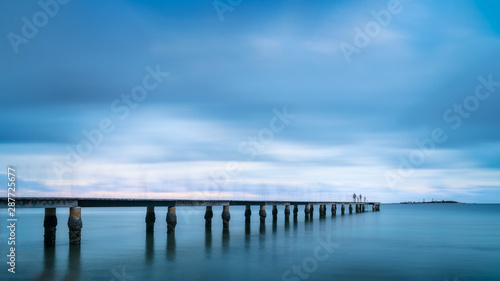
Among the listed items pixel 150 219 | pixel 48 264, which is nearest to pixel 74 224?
pixel 48 264

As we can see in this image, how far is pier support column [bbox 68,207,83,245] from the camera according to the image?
112 feet

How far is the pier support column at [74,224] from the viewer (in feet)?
112

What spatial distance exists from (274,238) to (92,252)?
1744 centimetres

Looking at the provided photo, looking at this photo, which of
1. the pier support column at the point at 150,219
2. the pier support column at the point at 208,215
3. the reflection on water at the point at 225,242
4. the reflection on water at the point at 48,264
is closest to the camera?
the reflection on water at the point at 48,264

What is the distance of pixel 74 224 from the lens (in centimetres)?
3481

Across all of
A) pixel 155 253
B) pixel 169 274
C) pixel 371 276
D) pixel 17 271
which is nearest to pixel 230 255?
pixel 155 253

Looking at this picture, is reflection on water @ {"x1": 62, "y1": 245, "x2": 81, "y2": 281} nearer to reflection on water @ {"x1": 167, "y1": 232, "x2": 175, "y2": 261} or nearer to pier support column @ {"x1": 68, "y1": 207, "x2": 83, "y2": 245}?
pier support column @ {"x1": 68, "y1": 207, "x2": 83, "y2": 245}

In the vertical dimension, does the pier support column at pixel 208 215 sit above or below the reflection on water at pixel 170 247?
above

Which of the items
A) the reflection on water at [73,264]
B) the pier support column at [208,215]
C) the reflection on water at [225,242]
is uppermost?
the pier support column at [208,215]

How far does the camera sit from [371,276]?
2520 cm

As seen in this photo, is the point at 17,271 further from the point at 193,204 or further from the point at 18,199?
the point at 193,204

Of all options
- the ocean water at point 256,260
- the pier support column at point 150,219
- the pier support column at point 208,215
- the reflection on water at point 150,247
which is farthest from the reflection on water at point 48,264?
the pier support column at point 208,215

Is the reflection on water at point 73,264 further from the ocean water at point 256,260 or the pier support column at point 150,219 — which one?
the pier support column at point 150,219

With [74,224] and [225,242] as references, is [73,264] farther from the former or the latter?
[225,242]
